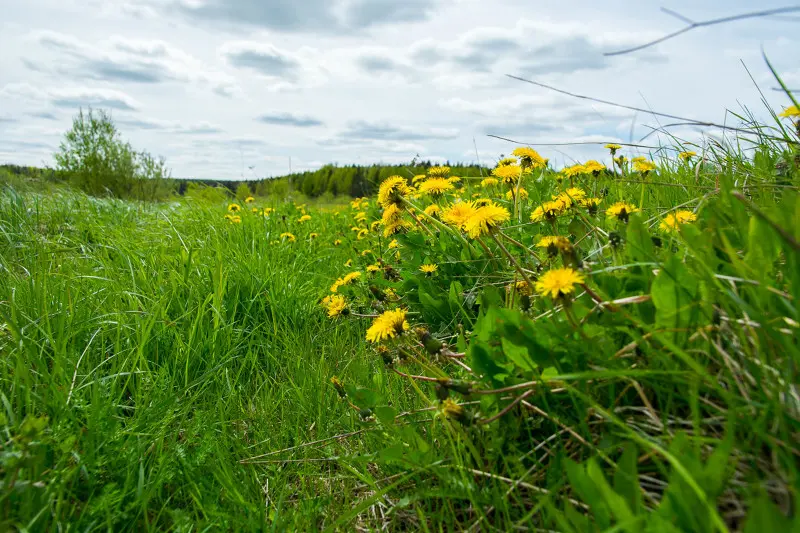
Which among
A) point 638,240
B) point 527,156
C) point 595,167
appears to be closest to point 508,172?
point 527,156

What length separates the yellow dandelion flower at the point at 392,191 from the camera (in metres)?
2.23

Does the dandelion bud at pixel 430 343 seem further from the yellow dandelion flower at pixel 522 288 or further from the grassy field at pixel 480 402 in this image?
the yellow dandelion flower at pixel 522 288

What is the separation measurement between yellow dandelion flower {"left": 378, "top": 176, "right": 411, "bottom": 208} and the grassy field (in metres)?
0.01

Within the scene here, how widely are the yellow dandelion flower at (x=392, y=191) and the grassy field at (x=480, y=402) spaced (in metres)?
0.01

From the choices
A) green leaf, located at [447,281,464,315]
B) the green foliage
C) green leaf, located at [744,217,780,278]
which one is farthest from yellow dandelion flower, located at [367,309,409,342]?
the green foliage

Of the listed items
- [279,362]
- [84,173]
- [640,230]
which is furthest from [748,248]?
[84,173]

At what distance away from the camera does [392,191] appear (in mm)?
2229

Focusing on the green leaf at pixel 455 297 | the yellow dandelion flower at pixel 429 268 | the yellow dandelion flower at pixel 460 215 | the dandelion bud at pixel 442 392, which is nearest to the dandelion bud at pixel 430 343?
the dandelion bud at pixel 442 392

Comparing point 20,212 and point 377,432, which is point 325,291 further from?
point 20,212

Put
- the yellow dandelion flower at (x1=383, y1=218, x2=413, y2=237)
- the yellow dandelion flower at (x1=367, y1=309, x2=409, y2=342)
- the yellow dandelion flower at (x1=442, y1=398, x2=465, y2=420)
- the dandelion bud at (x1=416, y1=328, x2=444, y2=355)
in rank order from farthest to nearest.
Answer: the yellow dandelion flower at (x1=383, y1=218, x2=413, y2=237) → the yellow dandelion flower at (x1=367, y1=309, x2=409, y2=342) → the dandelion bud at (x1=416, y1=328, x2=444, y2=355) → the yellow dandelion flower at (x1=442, y1=398, x2=465, y2=420)

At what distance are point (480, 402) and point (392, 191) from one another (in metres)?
1.18

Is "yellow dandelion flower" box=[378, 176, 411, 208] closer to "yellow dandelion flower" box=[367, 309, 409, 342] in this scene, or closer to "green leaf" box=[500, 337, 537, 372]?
"yellow dandelion flower" box=[367, 309, 409, 342]

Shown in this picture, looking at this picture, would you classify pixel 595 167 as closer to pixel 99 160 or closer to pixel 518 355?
pixel 518 355

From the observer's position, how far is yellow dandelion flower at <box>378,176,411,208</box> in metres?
2.23
